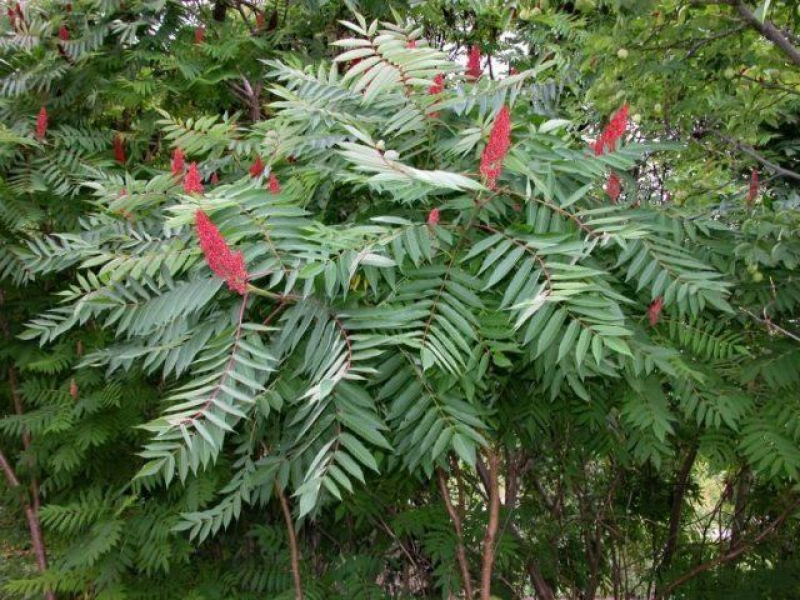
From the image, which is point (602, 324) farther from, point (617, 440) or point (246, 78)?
point (246, 78)

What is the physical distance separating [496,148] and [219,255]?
540 mm

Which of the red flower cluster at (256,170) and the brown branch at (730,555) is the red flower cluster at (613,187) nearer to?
the red flower cluster at (256,170)

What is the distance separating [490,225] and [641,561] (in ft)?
8.22

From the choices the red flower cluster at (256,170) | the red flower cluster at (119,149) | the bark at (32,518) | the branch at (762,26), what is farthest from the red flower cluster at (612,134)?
the bark at (32,518)

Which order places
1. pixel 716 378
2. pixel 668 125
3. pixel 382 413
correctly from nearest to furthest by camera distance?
pixel 382 413
pixel 716 378
pixel 668 125

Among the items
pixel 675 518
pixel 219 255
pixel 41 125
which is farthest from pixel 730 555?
pixel 41 125

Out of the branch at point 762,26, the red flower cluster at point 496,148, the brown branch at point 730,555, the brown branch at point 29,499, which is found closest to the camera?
the red flower cluster at point 496,148

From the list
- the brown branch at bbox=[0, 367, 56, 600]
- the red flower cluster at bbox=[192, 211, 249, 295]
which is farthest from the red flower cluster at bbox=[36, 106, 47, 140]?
the red flower cluster at bbox=[192, 211, 249, 295]

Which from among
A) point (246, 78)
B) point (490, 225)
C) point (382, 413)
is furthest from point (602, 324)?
point (246, 78)

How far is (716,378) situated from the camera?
1769 mm

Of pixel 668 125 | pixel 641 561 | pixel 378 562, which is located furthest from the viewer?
pixel 641 561

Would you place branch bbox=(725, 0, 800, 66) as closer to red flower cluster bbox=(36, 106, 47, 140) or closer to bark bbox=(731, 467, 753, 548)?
bark bbox=(731, 467, 753, 548)

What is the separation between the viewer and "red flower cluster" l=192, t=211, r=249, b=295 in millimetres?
1320

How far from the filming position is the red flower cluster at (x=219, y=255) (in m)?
1.32
